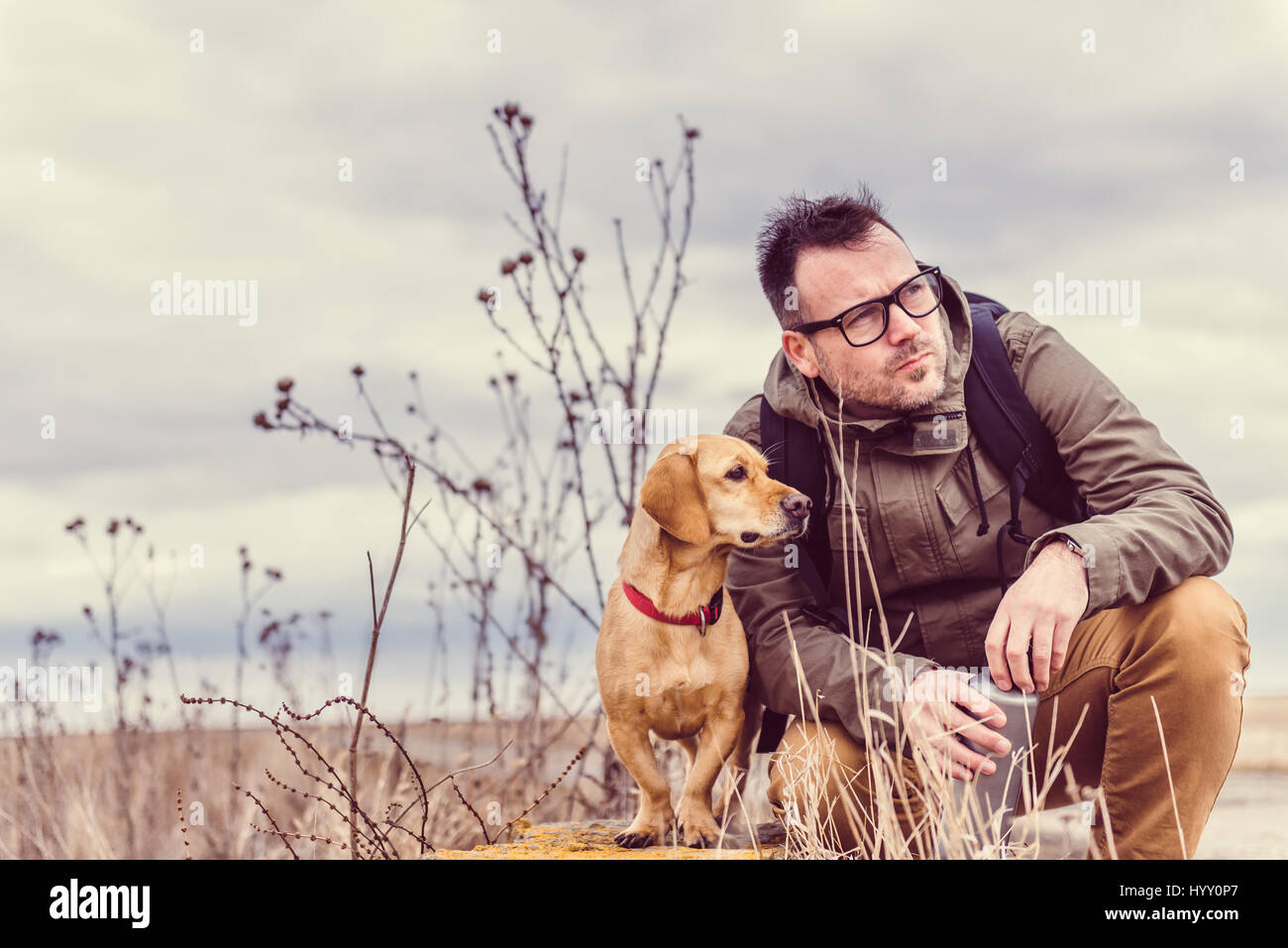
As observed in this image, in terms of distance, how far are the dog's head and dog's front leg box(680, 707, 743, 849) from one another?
1.80 feet

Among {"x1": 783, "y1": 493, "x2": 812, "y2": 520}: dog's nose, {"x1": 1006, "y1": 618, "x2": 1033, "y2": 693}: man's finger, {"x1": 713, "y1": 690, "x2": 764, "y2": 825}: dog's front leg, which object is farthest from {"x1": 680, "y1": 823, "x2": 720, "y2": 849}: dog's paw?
{"x1": 1006, "y1": 618, "x2": 1033, "y2": 693}: man's finger

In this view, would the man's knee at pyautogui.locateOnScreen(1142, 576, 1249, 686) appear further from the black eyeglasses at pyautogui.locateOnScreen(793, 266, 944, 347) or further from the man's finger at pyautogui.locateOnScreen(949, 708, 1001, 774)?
the black eyeglasses at pyautogui.locateOnScreen(793, 266, 944, 347)

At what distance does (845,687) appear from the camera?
3.00 metres

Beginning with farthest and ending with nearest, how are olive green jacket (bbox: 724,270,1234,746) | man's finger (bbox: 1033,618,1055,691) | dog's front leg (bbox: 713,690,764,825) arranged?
dog's front leg (bbox: 713,690,764,825)
olive green jacket (bbox: 724,270,1234,746)
man's finger (bbox: 1033,618,1055,691)

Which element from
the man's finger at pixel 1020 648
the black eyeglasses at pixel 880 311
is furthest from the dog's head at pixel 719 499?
the man's finger at pixel 1020 648

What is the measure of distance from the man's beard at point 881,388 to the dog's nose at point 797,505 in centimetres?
33

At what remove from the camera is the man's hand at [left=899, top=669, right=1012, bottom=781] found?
2.54m

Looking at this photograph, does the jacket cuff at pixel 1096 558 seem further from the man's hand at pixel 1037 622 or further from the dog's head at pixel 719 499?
the dog's head at pixel 719 499

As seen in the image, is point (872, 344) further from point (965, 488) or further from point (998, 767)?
point (998, 767)

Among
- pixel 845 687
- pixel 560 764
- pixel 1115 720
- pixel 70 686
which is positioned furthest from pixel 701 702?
pixel 70 686
